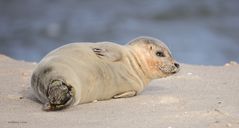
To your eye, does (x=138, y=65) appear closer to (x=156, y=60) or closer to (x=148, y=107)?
(x=156, y=60)

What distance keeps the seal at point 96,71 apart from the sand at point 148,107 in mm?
85

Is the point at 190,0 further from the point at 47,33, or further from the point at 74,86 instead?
the point at 74,86

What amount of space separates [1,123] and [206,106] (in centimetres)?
149

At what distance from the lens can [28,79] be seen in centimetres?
616

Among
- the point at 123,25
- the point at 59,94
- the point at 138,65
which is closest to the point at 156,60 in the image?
the point at 138,65

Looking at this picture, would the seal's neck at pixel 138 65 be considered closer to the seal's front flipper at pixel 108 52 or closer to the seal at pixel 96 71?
the seal at pixel 96 71

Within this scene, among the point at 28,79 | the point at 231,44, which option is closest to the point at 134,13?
the point at 231,44

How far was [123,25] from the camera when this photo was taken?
13383 millimetres

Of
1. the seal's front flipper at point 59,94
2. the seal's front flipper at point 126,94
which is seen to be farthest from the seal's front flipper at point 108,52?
the seal's front flipper at point 59,94

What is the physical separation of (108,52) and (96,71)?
0.36 metres

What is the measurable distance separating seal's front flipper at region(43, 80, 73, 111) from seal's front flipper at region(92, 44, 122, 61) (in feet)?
2.46

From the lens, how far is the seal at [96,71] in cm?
449

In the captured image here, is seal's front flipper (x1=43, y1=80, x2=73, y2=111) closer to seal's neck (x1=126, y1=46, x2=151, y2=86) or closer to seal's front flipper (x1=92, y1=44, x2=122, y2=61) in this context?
seal's front flipper (x1=92, y1=44, x2=122, y2=61)

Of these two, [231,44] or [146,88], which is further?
[231,44]
